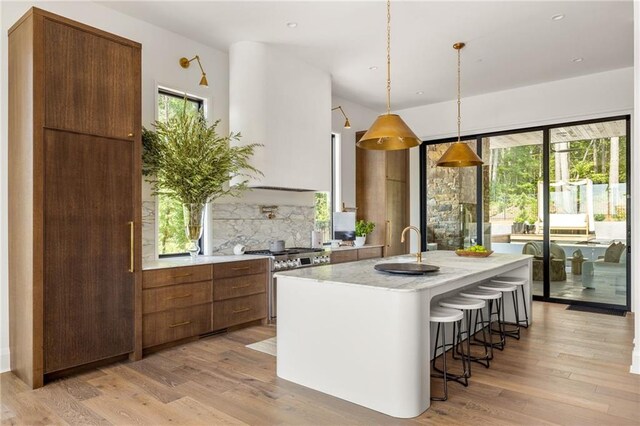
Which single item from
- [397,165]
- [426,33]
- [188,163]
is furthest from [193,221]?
[397,165]

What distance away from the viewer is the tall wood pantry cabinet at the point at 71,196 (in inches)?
119

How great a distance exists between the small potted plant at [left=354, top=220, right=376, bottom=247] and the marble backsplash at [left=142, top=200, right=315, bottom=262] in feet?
2.75

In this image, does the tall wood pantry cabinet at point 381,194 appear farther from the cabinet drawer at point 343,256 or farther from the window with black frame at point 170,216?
the window with black frame at point 170,216

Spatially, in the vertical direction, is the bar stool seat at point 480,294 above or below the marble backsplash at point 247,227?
below

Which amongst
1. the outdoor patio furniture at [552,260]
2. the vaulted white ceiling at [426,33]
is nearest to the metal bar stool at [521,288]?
the outdoor patio furniture at [552,260]

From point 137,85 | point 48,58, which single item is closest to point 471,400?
point 137,85

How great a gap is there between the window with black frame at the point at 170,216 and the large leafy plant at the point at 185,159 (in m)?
0.12

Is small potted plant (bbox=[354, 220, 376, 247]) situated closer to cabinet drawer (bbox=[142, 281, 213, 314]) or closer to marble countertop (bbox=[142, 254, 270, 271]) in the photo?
marble countertop (bbox=[142, 254, 270, 271])

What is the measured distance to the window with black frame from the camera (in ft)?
14.7

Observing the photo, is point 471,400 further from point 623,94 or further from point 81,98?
point 623,94

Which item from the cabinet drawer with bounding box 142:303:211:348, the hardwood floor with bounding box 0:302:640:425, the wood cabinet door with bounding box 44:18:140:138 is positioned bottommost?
the hardwood floor with bounding box 0:302:640:425

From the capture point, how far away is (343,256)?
5.86 meters

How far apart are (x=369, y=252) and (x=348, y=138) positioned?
1893 millimetres

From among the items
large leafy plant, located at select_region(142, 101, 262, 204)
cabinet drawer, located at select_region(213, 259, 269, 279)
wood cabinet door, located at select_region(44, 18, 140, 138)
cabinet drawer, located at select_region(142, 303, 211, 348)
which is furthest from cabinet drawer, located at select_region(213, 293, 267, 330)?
wood cabinet door, located at select_region(44, 18, 140, 138)
